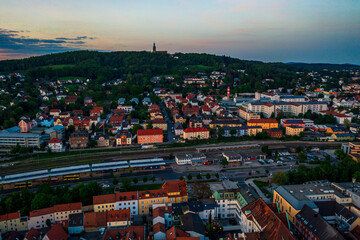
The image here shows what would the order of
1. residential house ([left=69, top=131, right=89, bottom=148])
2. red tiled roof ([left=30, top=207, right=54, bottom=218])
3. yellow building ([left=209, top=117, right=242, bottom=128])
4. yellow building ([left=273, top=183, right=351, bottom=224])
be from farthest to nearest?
yellow building ([left=209, top=117, right=242, bottom=128]) → residential house ([left=69, top=131, right=89, bottom=148]) → yellow building ([left=273, top=183, right=351, bottom=224]) → red tiled roof ([left=30, top=207, right=54, bottom=218])

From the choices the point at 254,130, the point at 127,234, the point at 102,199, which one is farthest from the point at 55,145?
the point at 254,130

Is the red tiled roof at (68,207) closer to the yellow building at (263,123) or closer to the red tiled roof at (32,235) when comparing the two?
the red tiled roof at (32,235)

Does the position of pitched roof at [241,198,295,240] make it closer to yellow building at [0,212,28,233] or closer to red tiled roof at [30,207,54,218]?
red tiled roof at [30,207,54,218]

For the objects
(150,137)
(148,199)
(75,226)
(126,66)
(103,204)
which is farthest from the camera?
(126,66)

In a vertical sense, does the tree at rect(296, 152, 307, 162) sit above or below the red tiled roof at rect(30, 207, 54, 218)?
above

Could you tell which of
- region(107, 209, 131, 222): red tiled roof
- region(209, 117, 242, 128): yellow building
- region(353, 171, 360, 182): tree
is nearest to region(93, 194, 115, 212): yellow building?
region(107, 209, 131, 222): red tiled roof

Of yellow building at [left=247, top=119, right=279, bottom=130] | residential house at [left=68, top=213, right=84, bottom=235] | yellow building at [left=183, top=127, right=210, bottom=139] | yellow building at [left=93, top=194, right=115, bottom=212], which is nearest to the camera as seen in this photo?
residential house at [left=68, top=213, right=84, bottom=235]

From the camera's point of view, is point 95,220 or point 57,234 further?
Result: point 95,220

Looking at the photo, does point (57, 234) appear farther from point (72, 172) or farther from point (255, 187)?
point (255, 187)
